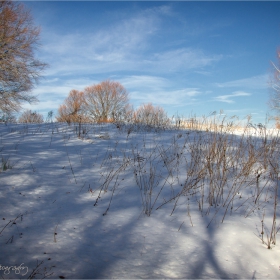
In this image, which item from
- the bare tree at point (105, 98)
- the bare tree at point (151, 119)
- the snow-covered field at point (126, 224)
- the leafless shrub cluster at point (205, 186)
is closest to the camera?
the snow-covered field at point (126, 224)

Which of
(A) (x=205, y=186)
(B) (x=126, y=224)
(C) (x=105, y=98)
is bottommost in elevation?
(B) (x=126, y=224)

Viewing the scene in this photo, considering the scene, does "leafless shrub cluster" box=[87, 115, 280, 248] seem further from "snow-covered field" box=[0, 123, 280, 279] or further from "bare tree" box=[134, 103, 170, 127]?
"bare tree" box=[134, 103, 170, 127]

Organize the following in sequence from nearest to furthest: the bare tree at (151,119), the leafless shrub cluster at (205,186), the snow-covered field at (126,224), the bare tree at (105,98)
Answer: the snow-covered field at (126,224) → the leafless shrub cluster at (205,186) → the bare tree at (151,119) → the bare tree at (105,98)

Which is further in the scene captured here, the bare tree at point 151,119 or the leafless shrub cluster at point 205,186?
the bare tree at point 151,119

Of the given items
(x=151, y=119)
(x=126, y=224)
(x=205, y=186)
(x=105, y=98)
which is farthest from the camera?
(x=105, y=98)

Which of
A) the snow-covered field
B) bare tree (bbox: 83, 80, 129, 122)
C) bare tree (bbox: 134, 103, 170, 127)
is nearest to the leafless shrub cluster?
the snow-covered field

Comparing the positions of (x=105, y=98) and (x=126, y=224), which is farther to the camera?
(x=105, y=98)

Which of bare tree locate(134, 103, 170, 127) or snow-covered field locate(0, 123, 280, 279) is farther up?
bare tree locate(134, 103, 170, 127)

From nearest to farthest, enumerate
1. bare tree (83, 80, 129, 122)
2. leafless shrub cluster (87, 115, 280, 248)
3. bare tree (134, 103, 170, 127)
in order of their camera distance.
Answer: leafless shrub cluster (87, 115, 280, 248), bare tree (134, 103, 170, 127), bare tree (83, 80, 129, 122)

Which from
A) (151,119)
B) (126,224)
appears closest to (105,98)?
(151,119)

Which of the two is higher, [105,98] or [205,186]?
[105,98]

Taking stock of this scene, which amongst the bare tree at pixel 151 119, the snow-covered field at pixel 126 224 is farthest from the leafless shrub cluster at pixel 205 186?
the bare tree at pixel 151 119

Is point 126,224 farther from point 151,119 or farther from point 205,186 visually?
point 151,119

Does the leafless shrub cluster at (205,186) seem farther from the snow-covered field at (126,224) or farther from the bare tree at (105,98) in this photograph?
the bare tree at (105,98)
